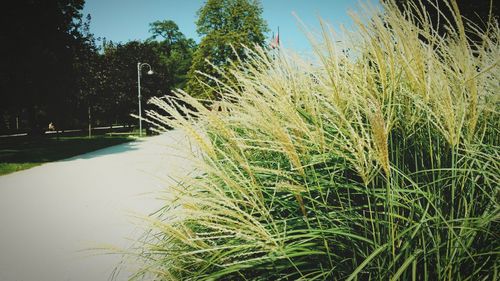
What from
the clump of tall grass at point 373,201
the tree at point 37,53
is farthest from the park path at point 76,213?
the tree at point 37,53

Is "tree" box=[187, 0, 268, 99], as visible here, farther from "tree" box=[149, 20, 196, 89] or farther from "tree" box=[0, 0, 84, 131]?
"tree" box=[149, 20, 196, 89]

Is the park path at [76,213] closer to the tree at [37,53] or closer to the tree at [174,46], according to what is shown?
the tree at [37,53]

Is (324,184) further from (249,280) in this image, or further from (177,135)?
(177,135)

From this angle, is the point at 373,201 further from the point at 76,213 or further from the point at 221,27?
the point at 221,27

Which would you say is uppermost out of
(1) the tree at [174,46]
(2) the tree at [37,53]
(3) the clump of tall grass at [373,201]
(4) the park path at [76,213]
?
(1) the tree at [174,46]

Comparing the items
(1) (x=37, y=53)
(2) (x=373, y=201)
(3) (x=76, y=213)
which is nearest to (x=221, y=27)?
(1) (x=37, y=53)

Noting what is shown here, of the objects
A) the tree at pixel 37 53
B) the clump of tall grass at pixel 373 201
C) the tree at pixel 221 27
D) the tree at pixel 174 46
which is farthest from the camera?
the tree at pixel 174 46

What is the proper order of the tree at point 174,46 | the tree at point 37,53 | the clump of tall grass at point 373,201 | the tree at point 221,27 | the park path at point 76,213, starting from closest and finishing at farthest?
the clump of tall grass at point 373,201 → the park path at point 76,213 → the tree at point 37,53 → the tree at point 221,27 → the tree at point 174,46

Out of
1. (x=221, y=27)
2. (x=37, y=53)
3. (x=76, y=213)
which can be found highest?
(x=221, y=27)

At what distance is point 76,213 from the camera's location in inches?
196

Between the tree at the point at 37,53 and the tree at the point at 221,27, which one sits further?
the tree at the point at 221,27

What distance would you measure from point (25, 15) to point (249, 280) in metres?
23.8

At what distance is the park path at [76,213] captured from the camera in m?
2.12

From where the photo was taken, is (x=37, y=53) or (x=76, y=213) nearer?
(x=76, y=213)
